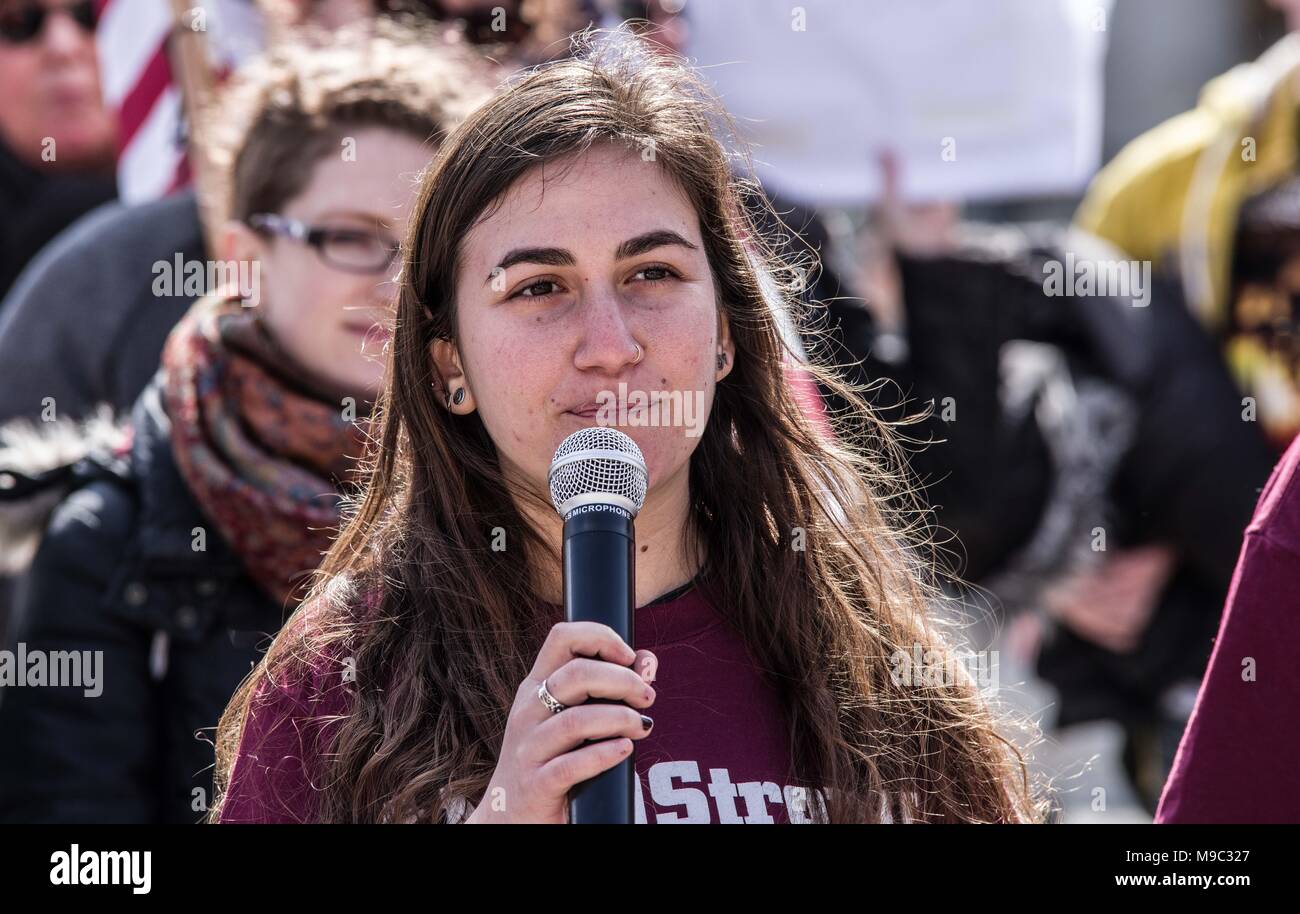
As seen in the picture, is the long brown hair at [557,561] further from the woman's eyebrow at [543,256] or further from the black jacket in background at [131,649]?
the black jacket in background at [131,649]

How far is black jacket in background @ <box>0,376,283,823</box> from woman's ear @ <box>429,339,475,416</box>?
953 millimetres

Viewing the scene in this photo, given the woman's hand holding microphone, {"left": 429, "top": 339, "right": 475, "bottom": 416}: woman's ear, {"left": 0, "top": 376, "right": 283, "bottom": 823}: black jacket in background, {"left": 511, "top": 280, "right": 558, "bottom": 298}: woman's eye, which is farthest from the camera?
{"left": 0, "top": 376, "right": 283, "bottom": 823}: black jacket in background

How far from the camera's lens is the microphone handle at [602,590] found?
5.37 feet

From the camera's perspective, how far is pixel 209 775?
298 centimetres

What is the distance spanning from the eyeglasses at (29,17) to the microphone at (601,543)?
3.62m

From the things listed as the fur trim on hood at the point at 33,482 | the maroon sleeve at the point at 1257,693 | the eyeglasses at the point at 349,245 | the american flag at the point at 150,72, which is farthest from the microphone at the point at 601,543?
the american flag at the point at 150,72

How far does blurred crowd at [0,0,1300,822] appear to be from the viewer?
10.1 feet

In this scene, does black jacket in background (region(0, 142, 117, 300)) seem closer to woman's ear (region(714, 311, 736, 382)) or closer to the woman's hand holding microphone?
woman's ear (region(714, 311, 736, 382))

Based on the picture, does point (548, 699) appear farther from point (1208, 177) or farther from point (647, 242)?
point (1208, 177)

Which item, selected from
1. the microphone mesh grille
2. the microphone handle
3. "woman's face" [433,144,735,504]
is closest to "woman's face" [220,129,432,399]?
"woman's face" [433,144,735,504]

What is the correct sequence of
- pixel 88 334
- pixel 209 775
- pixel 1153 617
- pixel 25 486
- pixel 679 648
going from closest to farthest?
pixel 679 648, pixel 209 775, pixel 25 486, pixel 88 334, pixel 1153 617

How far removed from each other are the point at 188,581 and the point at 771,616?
129 cm
